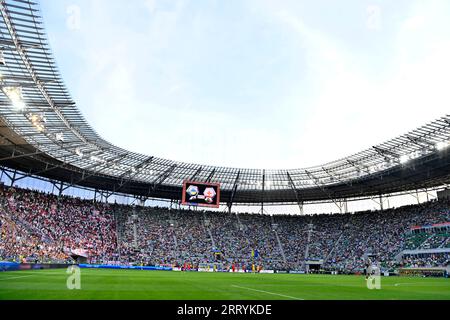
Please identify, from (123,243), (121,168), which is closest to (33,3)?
(121,168)

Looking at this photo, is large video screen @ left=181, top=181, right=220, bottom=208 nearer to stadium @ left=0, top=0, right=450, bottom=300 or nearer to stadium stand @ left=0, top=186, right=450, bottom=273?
stadium @ left=0, top=0, right=450, bottom=300

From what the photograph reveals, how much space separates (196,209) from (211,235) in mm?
9594

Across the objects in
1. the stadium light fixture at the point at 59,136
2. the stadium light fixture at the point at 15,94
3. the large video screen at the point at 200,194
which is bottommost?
the large video screen at the point at 200,194

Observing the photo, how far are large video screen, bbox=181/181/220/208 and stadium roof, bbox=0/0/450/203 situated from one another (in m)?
6.42

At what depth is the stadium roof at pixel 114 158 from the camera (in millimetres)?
26047

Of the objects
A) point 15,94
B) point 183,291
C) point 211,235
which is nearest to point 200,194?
point 211,235

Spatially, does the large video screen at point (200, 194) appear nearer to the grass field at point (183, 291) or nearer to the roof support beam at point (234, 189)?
the roof support beam at point (234, 189)

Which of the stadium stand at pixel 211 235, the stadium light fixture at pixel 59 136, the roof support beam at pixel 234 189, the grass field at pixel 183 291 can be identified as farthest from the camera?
the roof support beam at pixel 234 189

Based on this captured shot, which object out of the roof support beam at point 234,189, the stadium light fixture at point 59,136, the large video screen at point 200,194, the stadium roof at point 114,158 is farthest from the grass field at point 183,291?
the roof support beam at point 234,189

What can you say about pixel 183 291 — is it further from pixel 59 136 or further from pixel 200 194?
pixel 200 194

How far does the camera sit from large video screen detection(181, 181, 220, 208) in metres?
52.9

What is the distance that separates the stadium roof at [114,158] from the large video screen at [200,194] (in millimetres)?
6421
